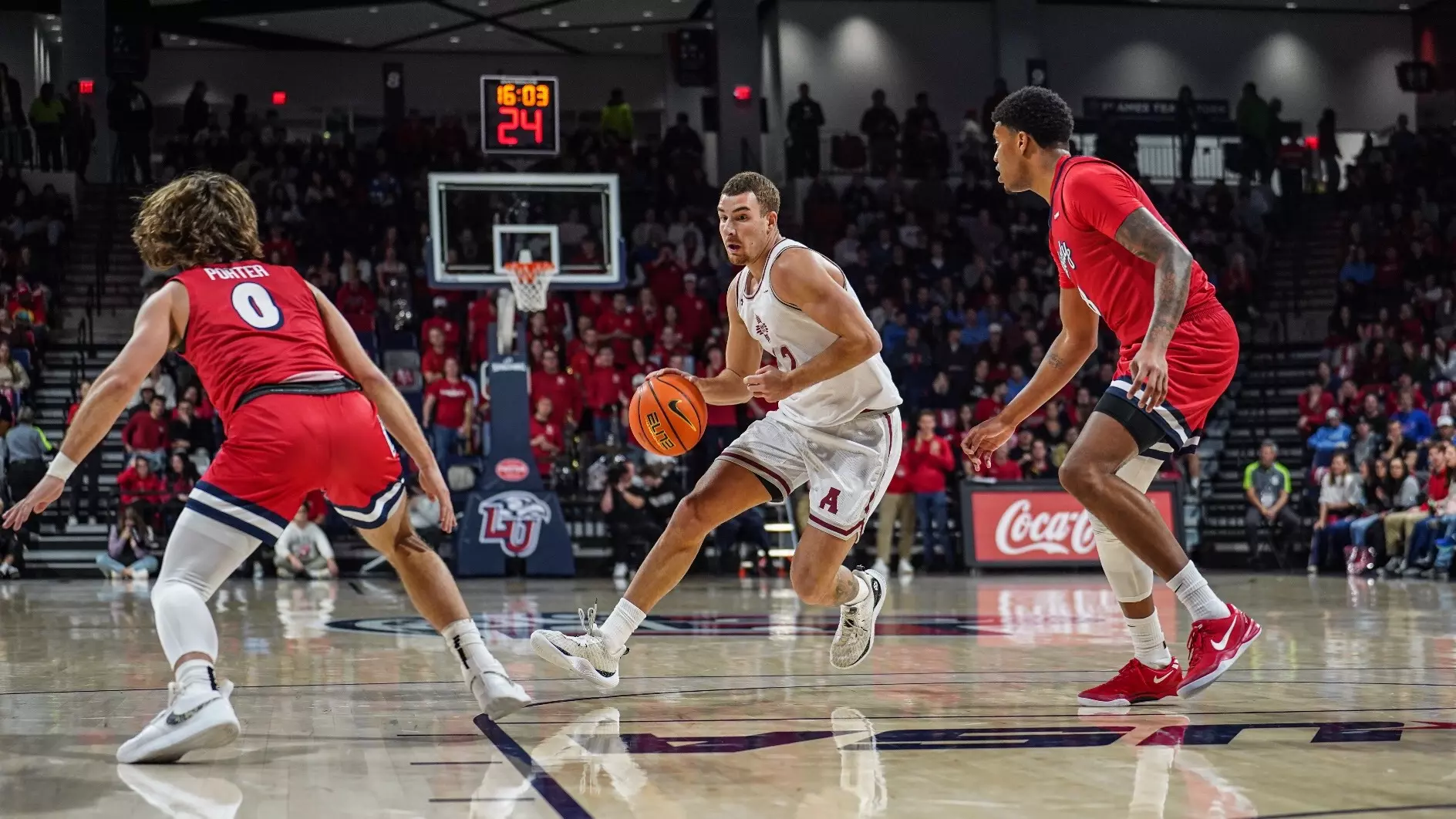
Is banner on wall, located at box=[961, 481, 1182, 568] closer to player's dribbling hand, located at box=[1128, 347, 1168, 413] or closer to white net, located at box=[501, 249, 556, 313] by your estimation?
white net, located at box=[501, 249, 556, 313]

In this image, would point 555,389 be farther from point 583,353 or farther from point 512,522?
point 512,522

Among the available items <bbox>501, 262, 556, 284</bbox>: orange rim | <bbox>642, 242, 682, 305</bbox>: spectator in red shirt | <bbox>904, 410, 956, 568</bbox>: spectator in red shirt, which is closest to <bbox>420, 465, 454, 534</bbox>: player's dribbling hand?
<bbox>501, 262, 556, 284</bbox>: orange rim

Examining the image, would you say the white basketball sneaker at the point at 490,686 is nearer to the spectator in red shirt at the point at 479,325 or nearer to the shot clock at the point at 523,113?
the shot clock at the point at 523,113

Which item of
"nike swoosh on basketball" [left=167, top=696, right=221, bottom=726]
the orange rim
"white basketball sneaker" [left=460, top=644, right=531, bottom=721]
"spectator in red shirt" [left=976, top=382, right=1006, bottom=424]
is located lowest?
"white basketball sneaker" [left=460, top=644, right=531, bottom=721]

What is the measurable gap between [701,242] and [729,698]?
53.9 ft

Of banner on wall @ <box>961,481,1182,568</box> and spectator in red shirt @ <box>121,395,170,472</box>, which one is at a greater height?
spectator in red shirt @ <box>121,395,170,472</box>

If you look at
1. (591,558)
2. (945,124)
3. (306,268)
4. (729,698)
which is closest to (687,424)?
(729,698)

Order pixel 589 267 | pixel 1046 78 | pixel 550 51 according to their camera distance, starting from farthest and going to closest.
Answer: pixel 550 51 < pixel 1046 78 < pixel 589 267

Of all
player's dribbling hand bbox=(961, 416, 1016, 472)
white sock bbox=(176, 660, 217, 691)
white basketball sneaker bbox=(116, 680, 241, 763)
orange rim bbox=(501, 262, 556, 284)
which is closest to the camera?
white basketball sneaker bbox=(116, 680, 241, 763)

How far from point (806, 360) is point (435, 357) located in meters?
11.7

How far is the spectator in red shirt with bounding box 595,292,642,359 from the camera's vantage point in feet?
59.2

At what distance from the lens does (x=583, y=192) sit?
14.7 m

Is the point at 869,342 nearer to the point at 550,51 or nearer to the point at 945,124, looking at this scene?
the point at 945,124

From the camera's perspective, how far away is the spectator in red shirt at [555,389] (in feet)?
54.3
